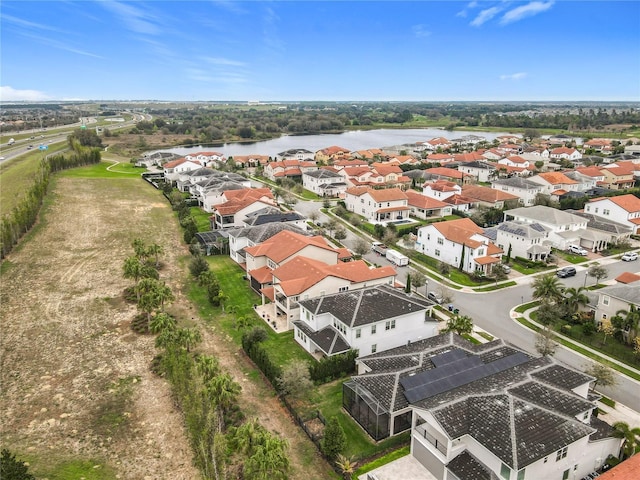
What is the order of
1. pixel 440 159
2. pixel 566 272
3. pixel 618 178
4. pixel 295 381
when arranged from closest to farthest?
pixel 295 381 → pixel 566 272 → pixel 618 178 → pixel 440 159

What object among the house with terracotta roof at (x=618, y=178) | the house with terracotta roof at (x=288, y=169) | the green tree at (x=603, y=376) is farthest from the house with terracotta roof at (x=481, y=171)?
the green tree at (x=603, y=376)

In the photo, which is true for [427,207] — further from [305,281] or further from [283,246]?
[305,281]

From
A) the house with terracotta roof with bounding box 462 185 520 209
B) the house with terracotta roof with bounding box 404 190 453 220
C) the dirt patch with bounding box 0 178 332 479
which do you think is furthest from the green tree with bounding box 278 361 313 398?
the house with terracotta roof with bounding box 462 185 520 209

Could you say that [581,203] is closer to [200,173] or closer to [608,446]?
[608,446]

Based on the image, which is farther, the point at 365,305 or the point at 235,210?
the point at 235,210

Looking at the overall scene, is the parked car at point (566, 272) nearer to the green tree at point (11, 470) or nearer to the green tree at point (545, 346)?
the green tree at point (545, 346)

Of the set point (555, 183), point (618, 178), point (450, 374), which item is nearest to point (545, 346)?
point (450, 374)
